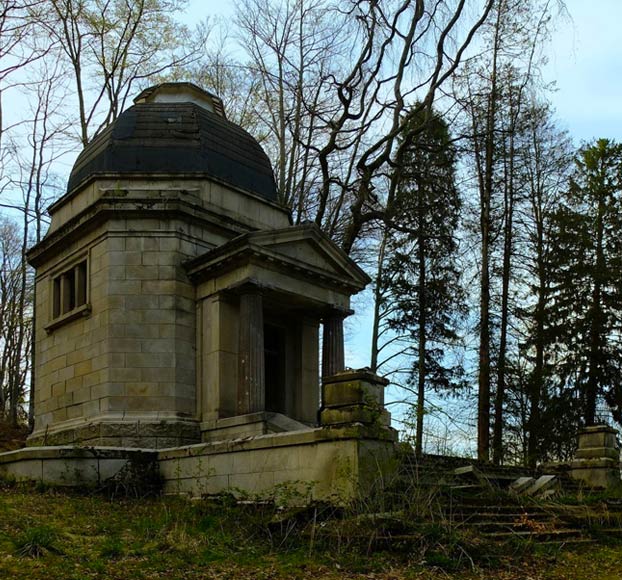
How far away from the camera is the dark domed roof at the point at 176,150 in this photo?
54.1ft

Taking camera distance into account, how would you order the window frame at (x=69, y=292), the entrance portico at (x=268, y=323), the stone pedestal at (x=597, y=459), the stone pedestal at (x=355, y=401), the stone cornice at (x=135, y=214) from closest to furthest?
1. the stone pedestal at (x=355, y=401)
2. the entrance portico at (x=268, y=323)
3. the stone pedestal at (x=597, y=459)
4. the stone cornice at (x=135, y=214)
5. the window frame at (x=69, y=292)

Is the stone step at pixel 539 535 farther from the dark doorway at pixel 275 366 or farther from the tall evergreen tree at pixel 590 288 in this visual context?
the tall evergreen tree at pixel 590 288

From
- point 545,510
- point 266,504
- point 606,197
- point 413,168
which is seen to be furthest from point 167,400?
point 606,197

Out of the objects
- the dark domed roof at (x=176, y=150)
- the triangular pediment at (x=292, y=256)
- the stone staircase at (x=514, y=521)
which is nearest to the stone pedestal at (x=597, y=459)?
the stone staircase at (x=514, y=521)

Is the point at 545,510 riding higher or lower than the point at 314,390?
lower

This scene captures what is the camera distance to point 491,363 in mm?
22844

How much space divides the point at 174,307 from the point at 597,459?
8576mm

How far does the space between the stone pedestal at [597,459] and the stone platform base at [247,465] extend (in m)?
6.58

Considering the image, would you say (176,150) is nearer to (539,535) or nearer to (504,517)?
(504,517)

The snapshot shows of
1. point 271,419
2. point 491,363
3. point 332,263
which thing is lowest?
point 271,419

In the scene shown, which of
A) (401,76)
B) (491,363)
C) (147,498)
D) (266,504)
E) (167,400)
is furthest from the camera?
(491,363)

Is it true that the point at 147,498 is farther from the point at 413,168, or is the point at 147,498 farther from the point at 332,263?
the point at 413,168

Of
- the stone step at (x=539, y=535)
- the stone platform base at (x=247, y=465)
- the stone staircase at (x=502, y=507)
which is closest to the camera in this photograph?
the stone step at (x=539, y=535)

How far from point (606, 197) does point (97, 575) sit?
2137 cm
